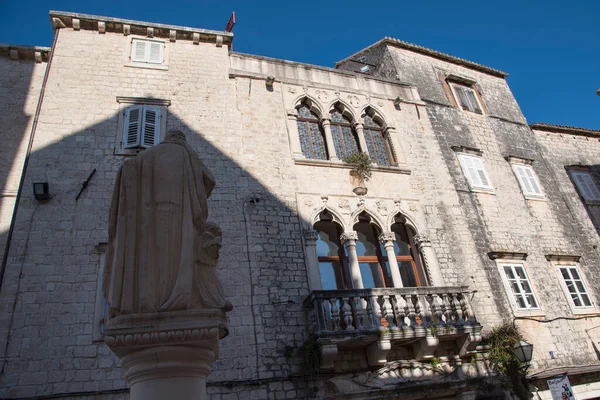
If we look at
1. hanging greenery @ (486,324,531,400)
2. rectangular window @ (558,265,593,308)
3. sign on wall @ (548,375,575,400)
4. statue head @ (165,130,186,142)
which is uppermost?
rectangular window @ (558,265,593,308)

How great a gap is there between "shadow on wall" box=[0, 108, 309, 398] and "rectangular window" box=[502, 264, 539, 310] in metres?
5.86

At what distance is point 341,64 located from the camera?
56.9ft

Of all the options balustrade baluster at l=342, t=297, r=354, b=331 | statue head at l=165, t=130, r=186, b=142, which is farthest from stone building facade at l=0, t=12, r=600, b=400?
statue head at l=165, t=130, r=186, b=142

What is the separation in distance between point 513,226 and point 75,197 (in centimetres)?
1175

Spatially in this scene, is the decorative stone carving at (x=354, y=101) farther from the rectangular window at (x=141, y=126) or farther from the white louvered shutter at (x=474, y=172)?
the rectangular window at (x=141, y=126)

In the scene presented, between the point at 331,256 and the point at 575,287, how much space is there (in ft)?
24.7

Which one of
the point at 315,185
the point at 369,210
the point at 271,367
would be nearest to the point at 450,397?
the point at 271,367

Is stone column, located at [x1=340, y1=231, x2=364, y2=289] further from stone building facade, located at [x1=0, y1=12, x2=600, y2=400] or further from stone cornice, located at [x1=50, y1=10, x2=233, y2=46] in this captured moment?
stone cornice, located at [x1=50, y1=10, x2=233, y2=46]

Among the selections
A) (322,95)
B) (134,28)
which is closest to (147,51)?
(134,28)

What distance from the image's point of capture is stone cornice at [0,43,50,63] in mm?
12148

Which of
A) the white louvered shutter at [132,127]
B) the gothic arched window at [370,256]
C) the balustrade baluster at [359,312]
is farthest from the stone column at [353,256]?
the white louvered shutter at [132,127]

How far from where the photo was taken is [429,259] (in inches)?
433

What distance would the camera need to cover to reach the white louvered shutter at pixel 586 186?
15.9 metres

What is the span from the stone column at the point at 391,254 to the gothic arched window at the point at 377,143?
2.44 meters
